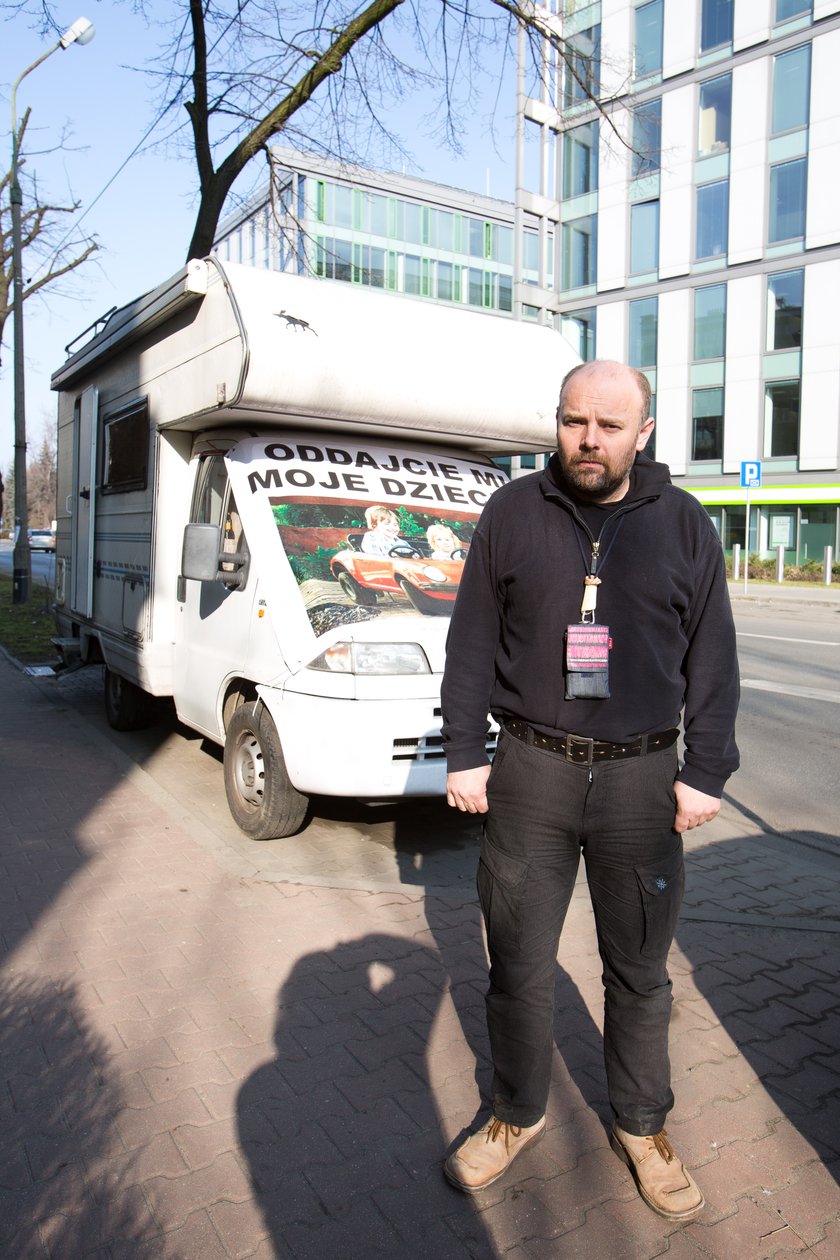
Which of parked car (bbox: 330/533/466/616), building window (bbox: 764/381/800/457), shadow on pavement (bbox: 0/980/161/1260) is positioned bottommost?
shadow on pavement (bbox: 0/980/161/1260)

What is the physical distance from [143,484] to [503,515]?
4.93 metres

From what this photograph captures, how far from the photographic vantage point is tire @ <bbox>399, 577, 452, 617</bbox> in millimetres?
5473

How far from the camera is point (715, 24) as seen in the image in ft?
110

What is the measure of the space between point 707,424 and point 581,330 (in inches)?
302

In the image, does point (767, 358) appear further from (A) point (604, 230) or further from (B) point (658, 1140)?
(B) point (658, 1140)

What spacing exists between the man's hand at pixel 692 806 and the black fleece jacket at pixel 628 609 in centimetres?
3

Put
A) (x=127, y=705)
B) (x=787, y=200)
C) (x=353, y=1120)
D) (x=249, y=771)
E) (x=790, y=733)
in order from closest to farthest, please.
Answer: (x=353, y=1120), (x=249, y=771), (x=127, y=705), (x=790, y=733), (x=787, y=200)

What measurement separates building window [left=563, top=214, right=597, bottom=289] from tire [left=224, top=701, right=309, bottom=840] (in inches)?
1437

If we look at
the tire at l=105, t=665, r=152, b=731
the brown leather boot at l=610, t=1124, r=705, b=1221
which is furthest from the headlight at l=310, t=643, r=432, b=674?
the tire at l=105, t=665, r=152, b=731

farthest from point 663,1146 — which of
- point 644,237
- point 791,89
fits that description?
point 644,237

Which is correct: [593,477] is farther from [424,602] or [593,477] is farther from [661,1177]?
[424,602]

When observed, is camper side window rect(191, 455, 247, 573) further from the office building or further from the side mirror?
the office building

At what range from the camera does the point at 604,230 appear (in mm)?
37844

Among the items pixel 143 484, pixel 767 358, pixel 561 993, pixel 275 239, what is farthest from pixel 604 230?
pixel 561 993
